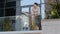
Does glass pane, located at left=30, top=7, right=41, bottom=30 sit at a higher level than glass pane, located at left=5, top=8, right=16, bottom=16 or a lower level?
lower

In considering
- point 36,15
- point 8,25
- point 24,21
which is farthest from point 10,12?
point 36,15

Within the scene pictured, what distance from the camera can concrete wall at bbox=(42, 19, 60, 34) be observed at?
6.79 feet

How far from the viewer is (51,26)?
2.09 meters

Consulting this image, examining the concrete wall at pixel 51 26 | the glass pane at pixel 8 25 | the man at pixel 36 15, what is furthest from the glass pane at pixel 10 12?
the concrete wall at pixel 51 26

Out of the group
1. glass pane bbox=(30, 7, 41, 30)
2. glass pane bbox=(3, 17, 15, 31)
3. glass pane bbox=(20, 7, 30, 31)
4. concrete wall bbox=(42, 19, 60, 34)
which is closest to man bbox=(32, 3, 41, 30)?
glass pane bbox=(30, 7, 41, 30)

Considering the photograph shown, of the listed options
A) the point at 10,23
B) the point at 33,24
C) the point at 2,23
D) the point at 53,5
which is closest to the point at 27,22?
the point at 33,24

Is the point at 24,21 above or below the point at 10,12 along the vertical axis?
below

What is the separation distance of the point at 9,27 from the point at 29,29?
0.51m

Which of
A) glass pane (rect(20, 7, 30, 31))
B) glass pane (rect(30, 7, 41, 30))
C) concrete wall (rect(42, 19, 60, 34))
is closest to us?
concrete wall (rect(42, 19, 60, 34))

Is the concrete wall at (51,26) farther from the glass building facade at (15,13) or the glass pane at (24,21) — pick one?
the glass pane at (24,21)

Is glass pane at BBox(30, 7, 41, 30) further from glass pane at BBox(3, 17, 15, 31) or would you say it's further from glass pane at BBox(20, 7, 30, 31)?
glass pane at BBox(3, 17, 15, 31)

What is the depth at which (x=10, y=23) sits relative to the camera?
3148mm

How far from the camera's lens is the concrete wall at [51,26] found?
2.07 m

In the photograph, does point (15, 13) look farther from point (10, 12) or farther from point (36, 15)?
point (36, 15)
